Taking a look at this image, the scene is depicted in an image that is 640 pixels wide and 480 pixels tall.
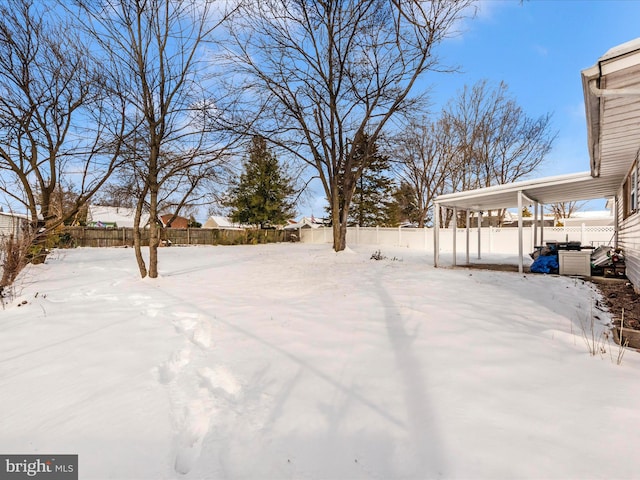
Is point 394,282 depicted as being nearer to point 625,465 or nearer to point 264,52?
point 625,465

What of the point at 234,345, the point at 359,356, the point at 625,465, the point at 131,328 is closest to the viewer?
the point at 625,465

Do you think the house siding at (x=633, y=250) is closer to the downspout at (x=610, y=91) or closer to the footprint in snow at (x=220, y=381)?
the downspout at (x=610, y=91)

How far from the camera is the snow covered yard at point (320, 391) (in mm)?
1778

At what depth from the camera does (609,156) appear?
5996mm

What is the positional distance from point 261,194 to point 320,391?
71.3 feet

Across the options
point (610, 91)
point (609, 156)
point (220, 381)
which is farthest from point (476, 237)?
point (220, 381)

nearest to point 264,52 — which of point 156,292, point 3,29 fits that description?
point 3,29

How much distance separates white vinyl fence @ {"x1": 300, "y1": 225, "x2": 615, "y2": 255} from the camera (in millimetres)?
14172

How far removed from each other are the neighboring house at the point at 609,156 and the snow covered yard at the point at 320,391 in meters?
2.54

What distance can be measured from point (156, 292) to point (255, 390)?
14.6 ft

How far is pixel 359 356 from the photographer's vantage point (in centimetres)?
316

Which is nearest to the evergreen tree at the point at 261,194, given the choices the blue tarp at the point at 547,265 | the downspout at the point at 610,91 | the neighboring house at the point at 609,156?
the neighboring house at the point at 609,156

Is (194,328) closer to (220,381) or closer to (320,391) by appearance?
(220,381)

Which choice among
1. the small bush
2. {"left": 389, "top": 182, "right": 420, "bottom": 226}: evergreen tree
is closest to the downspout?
the small bush
